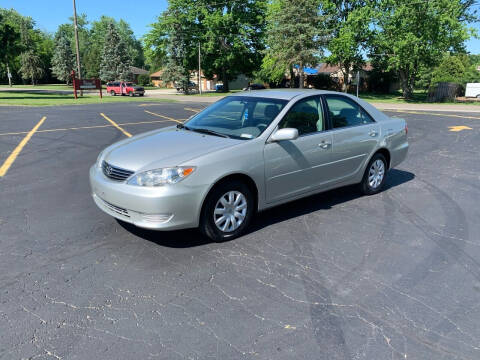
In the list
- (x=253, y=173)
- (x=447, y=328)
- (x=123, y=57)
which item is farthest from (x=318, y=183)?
(x=123, y=57)

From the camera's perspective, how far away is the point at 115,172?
13.5 ft

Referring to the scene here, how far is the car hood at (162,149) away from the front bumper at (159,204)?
25cm

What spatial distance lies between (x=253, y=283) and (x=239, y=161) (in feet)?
4.34

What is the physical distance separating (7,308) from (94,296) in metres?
0.63

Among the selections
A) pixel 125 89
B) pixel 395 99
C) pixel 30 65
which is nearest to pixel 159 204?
pixel 395 99

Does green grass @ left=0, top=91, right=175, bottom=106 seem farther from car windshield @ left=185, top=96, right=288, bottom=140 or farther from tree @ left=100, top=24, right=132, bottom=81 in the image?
tree @ left=100, top=24, right=132, bottom=81

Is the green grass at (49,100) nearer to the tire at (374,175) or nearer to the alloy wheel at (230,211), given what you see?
the tire at (374,175)

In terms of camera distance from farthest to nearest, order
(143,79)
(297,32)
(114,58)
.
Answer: (143,79) < (114,58) < (297,32)

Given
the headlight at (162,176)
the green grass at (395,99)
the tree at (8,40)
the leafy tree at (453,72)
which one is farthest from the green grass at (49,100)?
the leafy tree at (453,72)

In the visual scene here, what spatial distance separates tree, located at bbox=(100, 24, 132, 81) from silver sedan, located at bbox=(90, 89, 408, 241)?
6102cm

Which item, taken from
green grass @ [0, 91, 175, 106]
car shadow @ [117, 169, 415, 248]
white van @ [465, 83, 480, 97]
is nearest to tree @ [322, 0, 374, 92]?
white van @ [465, 83, 480, 97]

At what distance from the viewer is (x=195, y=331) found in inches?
110

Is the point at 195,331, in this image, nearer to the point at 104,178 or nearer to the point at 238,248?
the point at 238,248

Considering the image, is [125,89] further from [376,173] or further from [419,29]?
[376,173]
